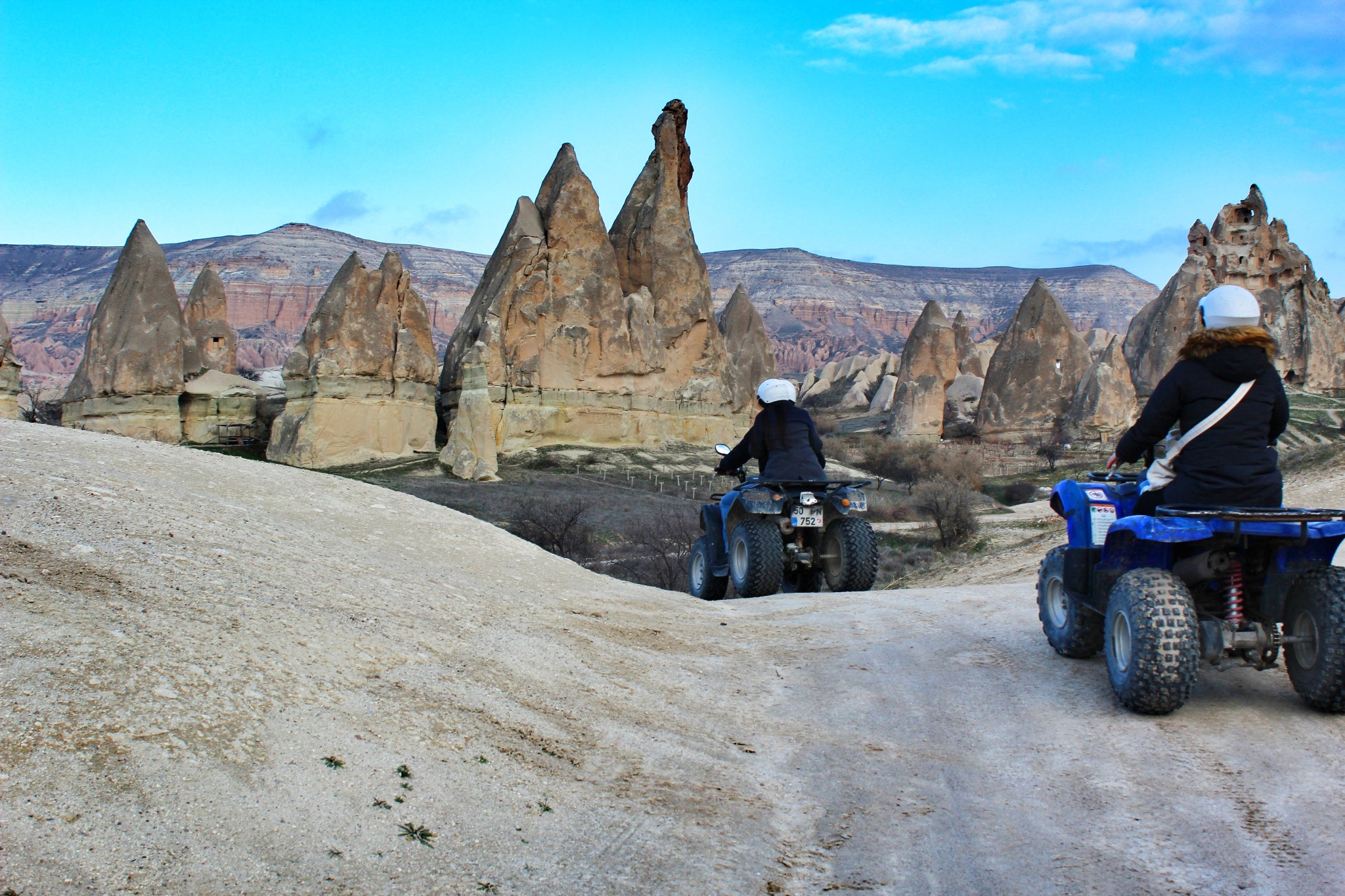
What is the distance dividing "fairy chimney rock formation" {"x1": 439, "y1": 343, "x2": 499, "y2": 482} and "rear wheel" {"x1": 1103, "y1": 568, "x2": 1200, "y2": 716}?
25217 mm

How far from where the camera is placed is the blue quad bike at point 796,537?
8.59 meters

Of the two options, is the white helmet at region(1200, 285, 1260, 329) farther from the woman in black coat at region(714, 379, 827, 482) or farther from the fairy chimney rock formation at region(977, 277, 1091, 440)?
the fairy chimney rock formation at region(977, 277, 1091, 440)

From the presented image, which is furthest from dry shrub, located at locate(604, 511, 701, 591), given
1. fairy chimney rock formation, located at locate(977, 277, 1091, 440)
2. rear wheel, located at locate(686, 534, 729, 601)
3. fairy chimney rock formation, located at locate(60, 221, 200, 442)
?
fairy chimney rock formation, located at locate(977, 277, 1091, 440)

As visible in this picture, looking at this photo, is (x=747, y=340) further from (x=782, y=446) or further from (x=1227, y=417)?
(x=1227, y=417)

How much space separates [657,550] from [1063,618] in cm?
1098

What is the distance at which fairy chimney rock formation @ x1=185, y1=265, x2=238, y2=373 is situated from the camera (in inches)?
1535

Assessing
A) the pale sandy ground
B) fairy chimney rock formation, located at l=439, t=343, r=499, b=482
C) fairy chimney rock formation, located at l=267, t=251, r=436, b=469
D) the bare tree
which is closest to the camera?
the pale sandy ground

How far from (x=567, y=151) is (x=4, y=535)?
38.1 m

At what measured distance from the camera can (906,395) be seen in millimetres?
52500

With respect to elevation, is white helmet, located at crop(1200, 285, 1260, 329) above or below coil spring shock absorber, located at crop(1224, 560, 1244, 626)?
above

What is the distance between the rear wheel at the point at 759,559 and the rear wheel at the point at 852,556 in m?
0.45

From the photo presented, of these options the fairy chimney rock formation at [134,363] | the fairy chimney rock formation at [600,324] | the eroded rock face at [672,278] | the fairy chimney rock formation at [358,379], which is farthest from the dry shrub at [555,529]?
the eroded rock face at [672,278]

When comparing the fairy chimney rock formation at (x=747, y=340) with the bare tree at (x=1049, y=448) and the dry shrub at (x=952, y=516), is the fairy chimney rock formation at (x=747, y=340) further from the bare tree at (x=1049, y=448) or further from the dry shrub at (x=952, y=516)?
the dry shrub at (x=952, y=516)

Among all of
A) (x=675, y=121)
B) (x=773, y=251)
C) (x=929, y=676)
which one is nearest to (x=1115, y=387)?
(x=675, y=121)
